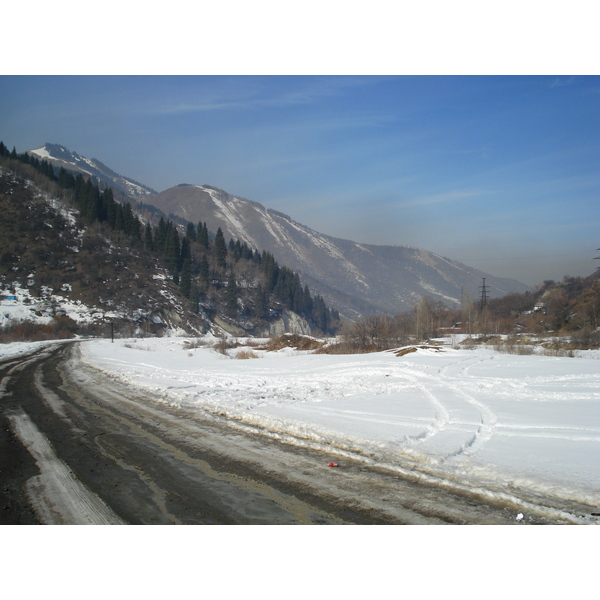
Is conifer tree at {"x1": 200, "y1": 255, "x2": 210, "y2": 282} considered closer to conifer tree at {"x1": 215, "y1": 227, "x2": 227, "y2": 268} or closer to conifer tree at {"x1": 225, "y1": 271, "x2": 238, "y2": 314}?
conifer tree at {"x1": 225, "y1": 271, "x2": 238, "y2": 314}

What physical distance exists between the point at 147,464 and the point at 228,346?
33.4 meters

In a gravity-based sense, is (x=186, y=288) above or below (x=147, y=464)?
above

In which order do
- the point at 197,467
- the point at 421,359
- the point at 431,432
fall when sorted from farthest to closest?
the point at 421,359, the point at 431,432, the point at 197,467

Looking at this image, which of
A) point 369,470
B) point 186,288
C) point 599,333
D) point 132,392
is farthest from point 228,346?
point 186,288

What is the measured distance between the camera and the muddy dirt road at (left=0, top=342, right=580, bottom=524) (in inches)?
172

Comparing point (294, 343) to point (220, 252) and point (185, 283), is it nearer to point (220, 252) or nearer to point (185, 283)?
point (185, 283)

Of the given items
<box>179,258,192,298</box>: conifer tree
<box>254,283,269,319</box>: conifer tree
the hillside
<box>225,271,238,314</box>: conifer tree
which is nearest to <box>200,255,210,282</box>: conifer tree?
the hillside

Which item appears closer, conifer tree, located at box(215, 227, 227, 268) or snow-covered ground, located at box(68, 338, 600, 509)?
snow-covered ground, located at box(68, 338, 600, 509)

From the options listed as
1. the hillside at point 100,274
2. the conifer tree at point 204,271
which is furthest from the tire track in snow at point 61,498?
the conifer tree at point 204,271

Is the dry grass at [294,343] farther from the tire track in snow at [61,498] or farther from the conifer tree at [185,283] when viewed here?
the conifer tree at [185,283]

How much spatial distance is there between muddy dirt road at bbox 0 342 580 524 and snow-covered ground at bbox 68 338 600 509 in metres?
0.66

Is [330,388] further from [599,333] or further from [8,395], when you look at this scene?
[599,333]
